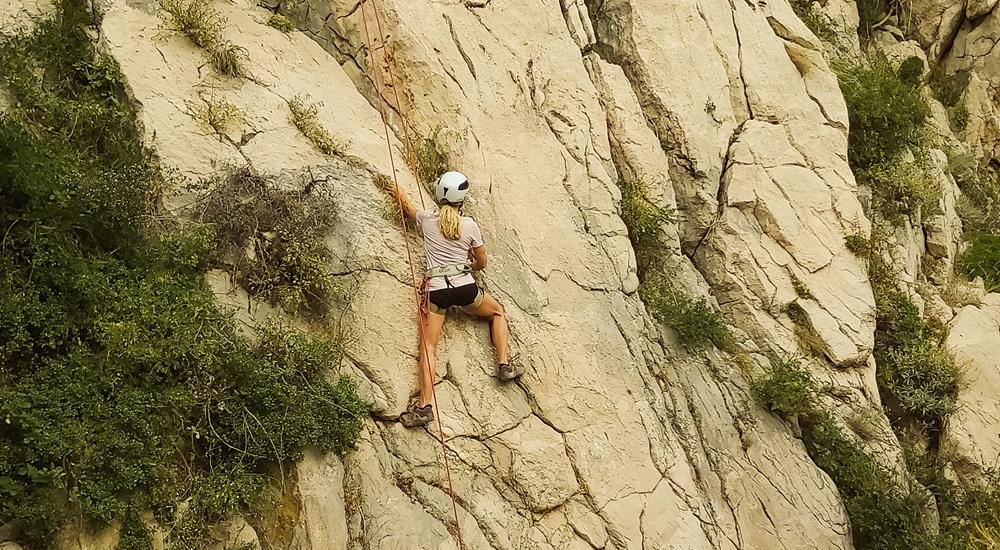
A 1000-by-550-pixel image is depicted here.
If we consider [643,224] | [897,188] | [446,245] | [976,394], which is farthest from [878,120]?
[446,245]

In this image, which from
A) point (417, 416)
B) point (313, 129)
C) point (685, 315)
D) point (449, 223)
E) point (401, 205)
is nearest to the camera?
point (417, 416)

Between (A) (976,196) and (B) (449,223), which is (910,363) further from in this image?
(B) (449,223)

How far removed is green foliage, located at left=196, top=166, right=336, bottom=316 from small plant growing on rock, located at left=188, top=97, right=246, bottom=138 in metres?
0.70

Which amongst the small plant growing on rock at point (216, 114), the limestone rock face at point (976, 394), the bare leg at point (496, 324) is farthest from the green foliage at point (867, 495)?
the small plant growing on rock at point (216, 114)

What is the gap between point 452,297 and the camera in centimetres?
789

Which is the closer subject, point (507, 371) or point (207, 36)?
point (507, 371)

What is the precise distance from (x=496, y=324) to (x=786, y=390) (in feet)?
13.9

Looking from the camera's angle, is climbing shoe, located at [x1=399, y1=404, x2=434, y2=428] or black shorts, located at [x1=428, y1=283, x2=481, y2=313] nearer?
climbing shoe, located at [x1=399, y1=404, x2=434, y2=428]

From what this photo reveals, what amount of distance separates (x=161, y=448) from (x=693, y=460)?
597 centimetres

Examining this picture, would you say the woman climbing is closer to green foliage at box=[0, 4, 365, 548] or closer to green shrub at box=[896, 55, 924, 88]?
green foliage at box=[0, 4, 365, 548]

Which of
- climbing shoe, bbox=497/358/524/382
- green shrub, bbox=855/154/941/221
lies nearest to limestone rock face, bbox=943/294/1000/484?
green shrub, bbox=855/154/941/221

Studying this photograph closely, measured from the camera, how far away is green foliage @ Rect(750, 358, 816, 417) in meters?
10.0

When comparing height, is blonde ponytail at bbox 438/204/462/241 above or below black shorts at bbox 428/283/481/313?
above

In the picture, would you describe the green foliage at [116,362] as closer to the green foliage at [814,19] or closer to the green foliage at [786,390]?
the green foliage at [786,390]
